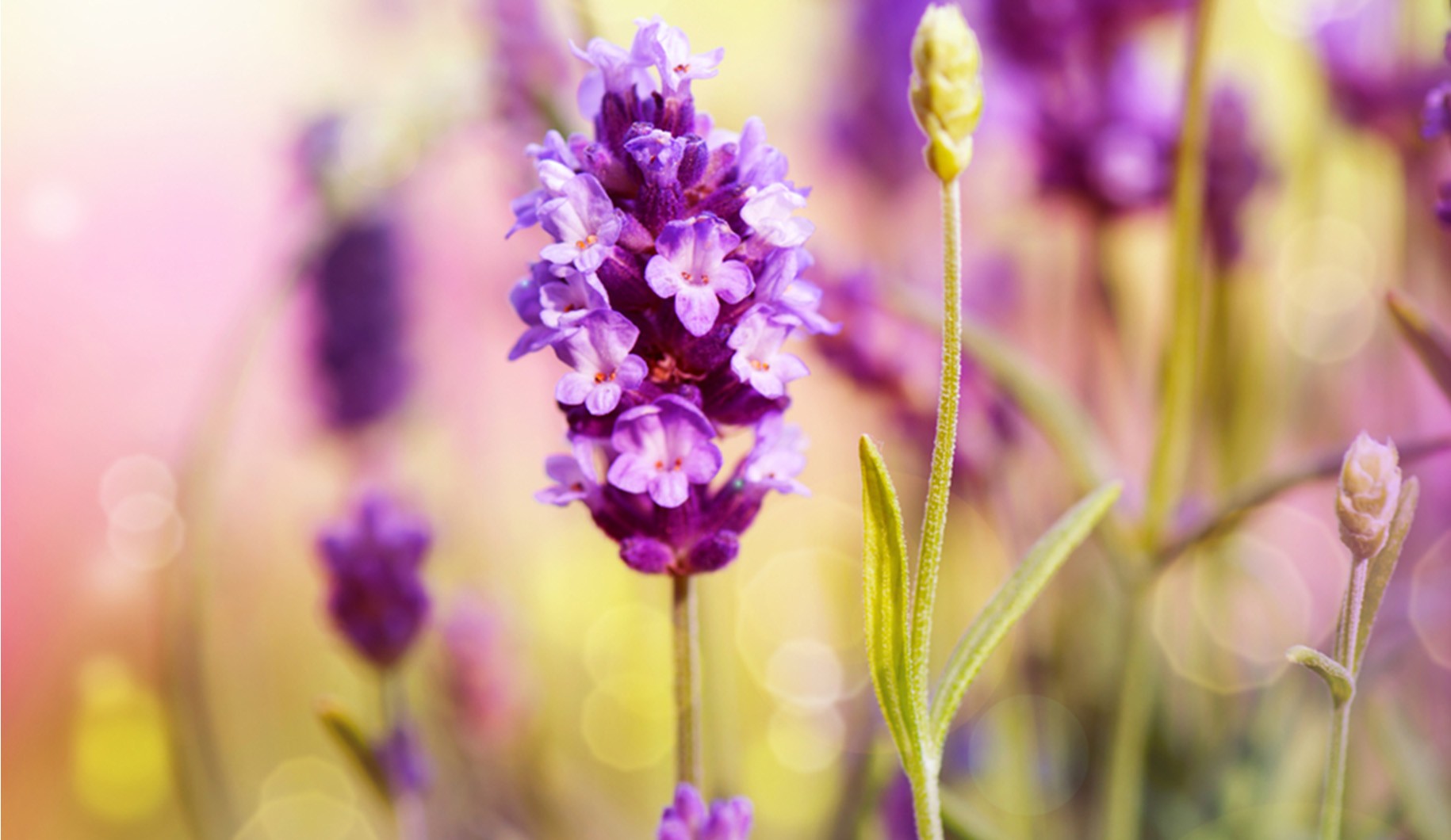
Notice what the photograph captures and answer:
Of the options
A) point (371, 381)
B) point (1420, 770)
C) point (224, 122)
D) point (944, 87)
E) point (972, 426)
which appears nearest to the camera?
point (944, 87)

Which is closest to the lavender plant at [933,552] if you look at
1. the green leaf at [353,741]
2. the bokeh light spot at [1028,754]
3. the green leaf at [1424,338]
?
the green leaf at [1424,338]

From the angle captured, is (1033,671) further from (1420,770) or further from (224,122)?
(224,122)

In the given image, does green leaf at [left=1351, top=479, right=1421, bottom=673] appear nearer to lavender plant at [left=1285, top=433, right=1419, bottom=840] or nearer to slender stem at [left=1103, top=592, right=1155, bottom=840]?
lavender plant at [left=1285, top=433, right=1419, bottom=840]

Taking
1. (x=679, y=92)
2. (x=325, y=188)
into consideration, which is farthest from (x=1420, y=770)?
(x=325, y=188)

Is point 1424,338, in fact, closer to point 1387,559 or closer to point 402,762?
point 1387,559

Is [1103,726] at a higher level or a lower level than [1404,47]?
lower

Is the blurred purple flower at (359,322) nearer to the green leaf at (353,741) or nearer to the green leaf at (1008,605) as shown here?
the green leaf at (353,741)
